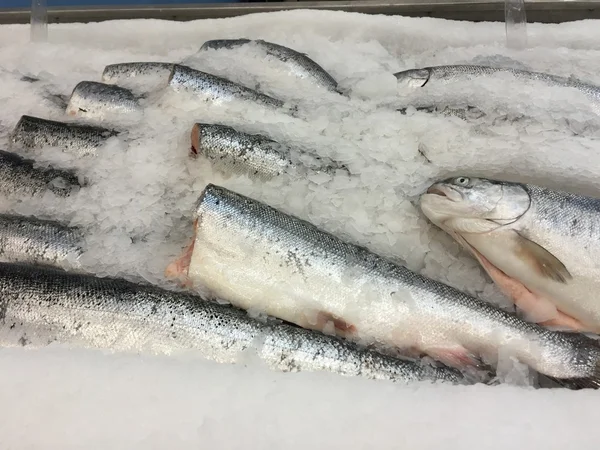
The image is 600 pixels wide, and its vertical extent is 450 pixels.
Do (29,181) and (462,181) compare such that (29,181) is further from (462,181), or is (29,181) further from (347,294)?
(462,181)

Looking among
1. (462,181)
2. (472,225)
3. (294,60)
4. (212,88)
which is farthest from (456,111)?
(212,88)

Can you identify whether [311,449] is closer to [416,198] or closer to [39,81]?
[416,198]

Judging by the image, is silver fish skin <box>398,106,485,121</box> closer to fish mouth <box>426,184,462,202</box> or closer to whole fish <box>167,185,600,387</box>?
fish mouth <box>426,184,462,202</box>

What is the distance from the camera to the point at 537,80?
212 centimetres

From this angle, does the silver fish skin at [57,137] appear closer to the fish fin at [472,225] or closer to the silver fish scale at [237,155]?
the silver fish scale at [237,155]

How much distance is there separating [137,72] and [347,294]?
5.15 ft

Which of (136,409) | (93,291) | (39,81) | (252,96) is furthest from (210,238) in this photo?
(39,81)

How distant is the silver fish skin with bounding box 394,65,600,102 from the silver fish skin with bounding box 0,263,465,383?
4.70 ft

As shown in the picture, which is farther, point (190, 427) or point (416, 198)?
point (416, 198)

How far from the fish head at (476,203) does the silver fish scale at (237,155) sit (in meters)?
0.54

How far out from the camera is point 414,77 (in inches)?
88.4

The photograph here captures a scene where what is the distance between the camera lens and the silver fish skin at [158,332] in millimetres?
1263

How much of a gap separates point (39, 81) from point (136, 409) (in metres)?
1.92

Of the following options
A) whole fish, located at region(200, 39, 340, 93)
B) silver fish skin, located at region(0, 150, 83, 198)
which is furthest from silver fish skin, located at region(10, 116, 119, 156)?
whole fish, located at region(200, 39, 340, 93)
